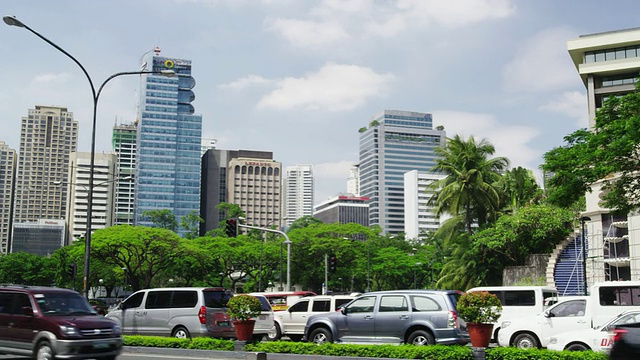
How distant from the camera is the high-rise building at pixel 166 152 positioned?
177125mm

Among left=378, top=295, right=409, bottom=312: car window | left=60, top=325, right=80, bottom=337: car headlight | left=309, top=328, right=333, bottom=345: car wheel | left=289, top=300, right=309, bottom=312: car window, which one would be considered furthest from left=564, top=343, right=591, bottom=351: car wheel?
left=60, top=325, right=80, bottom=337: car headlight

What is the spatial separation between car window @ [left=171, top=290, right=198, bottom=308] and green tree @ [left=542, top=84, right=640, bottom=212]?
14467 mm

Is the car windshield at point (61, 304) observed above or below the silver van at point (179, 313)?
above

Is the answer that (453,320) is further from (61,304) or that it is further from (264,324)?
(61,304)

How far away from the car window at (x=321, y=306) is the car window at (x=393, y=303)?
684cm

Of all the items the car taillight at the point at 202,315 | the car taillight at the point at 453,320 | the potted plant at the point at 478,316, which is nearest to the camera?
the potted plant at the point at 478,316

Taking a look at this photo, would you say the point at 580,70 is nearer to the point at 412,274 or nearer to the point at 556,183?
the point at 412,274

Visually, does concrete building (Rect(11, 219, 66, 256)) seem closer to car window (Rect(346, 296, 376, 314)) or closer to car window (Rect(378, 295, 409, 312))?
car window (Rect(346, 296, 376, 314))

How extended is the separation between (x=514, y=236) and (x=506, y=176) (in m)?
9.81

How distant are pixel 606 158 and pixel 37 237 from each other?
17678 cm

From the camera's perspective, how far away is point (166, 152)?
18050cm

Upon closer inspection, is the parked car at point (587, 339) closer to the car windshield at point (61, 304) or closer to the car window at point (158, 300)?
the car window at point (158, 300)

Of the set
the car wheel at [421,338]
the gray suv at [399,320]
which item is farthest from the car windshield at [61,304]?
the car wheel at [421,338]

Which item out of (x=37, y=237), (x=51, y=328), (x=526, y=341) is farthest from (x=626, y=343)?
(x=37, y=237)
